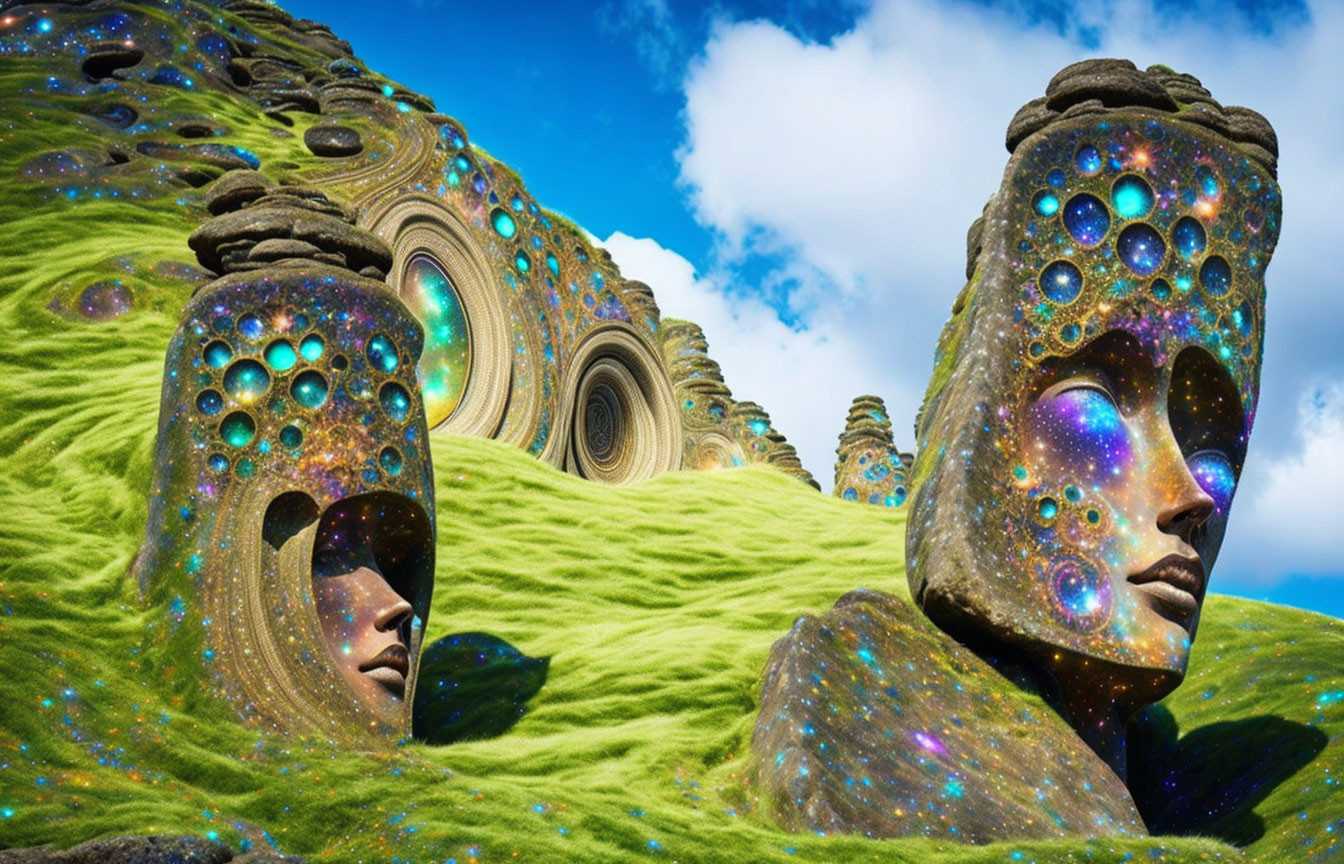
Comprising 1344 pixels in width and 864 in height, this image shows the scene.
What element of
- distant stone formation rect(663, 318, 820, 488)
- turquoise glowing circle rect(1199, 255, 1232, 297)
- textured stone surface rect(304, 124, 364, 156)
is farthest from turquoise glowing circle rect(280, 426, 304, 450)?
distant stone formation rect(663, 318, 820, 488)

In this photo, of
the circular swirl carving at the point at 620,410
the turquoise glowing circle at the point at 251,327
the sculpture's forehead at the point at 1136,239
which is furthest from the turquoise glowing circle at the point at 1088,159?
the circular swirl carving at the point at 620,410

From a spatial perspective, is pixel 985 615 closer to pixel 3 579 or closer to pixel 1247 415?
pixel 1247 415

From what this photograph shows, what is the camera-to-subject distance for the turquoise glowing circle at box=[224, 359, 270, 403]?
7539 mm

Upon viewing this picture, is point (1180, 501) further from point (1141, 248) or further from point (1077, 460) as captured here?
point (1141, 248)

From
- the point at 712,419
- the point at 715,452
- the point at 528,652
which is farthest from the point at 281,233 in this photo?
the point at 712,419

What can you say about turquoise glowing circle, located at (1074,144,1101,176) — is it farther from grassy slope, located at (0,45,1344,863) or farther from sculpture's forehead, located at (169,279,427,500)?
sculpture's forehead, located at (169,279,427,500)

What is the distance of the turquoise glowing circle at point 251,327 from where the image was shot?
7.58 metres

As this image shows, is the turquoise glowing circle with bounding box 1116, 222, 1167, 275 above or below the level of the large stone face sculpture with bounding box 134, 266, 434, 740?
above

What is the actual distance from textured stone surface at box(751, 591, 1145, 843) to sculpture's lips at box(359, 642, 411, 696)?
1694 mm

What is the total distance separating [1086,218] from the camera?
8594 millimetres

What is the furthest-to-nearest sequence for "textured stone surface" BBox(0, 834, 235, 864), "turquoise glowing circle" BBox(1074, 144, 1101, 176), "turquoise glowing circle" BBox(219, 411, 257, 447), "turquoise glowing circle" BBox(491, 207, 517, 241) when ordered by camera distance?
"turquoise glowing circle" BBox(491, 207, 517, 241) < "turquoise glowing circle" BBox(1074, 144, 1101, 176) < "turquoise glowing circle" BBox(219, 411, 257, 447) < "textured stone surface" BBox(0, 834, 235, 864)

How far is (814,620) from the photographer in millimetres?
8094

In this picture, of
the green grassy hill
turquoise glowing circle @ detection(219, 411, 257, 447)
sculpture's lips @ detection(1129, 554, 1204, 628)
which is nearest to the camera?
the green grassy hill

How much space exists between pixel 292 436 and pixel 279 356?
0.39m
